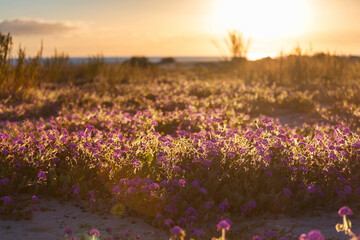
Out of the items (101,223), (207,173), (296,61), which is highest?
(296,61)

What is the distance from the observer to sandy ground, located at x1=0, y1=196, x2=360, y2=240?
11.9 feet

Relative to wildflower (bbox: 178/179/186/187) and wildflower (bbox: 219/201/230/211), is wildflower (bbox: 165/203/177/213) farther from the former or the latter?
wildflower (bbox: 219/201/230/211)

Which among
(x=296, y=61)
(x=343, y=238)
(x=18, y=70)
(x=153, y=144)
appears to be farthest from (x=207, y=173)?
(x=296, y=61)

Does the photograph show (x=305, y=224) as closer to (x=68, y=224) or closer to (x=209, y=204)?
(x=209, y=204)

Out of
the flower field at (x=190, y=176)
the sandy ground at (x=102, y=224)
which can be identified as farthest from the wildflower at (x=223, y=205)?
the sandy ground at (x=102, y=224)

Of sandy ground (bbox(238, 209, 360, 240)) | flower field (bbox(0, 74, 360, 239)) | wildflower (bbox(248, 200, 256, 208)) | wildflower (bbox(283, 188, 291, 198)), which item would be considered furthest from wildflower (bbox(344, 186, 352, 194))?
wildflower (bbox(248, 200, 256, 208))

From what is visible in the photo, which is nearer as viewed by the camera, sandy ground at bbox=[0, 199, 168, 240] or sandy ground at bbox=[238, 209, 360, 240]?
sandy ground at bbox=[0, 199, 168, 240]

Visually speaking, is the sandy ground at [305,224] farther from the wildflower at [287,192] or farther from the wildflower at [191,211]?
the wildflower at [191,211]

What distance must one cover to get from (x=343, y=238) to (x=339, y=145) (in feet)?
5.13

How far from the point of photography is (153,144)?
537cm

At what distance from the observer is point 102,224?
386cm

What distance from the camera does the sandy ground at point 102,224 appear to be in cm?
362

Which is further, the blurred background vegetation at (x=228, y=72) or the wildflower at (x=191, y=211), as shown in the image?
the blurred background vegetation at (x=228, y=72)

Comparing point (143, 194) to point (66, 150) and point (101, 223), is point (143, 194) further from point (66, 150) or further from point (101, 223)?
point (66, 150)
